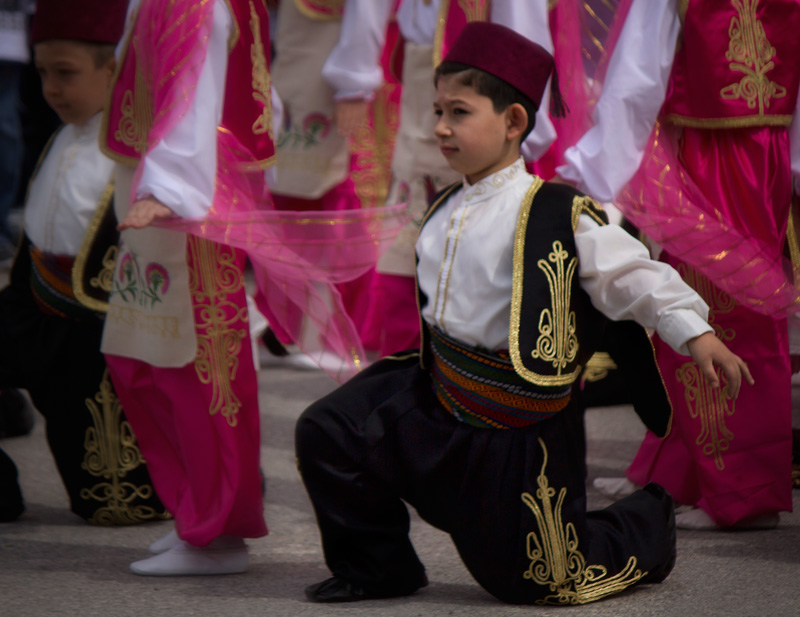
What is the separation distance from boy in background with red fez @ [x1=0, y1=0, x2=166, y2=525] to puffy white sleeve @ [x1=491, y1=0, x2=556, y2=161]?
42.4 inches

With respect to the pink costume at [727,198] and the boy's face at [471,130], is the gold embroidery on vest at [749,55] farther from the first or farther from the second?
the boy's face at [471,130]

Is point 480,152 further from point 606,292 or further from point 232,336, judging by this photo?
point 232,336

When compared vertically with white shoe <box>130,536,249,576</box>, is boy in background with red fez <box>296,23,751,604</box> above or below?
above

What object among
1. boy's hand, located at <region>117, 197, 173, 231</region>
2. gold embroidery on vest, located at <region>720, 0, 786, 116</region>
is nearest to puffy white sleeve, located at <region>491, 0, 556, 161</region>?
gold embroidery on vest, located at <region>720, 0, 786, 116</region>

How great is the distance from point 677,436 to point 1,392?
2174 millimetres

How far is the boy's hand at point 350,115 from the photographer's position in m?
4.50

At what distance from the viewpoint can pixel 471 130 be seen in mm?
2395

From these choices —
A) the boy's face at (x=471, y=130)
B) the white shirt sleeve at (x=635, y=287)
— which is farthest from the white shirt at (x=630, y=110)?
the white shirt sleeve at (x=635, y=287)

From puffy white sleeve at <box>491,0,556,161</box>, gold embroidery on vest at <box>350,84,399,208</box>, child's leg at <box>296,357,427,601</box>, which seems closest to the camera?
child's leg at <box>296,357,427,601</box>

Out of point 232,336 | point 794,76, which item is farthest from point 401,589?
point 794,76

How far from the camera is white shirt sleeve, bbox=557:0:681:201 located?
2764 millimetres

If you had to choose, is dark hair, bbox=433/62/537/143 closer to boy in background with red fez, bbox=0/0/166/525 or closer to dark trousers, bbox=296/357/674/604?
dark trousers, bbox=296/357/674/604

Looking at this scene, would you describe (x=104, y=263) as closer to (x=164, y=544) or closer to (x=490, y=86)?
(x=164, y=544)

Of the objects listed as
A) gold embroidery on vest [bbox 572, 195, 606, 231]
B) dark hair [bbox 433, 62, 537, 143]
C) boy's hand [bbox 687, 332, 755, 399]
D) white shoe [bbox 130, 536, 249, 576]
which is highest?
dark hair [bbox 433, 62, 537, 143]
